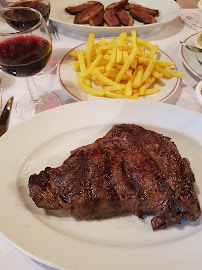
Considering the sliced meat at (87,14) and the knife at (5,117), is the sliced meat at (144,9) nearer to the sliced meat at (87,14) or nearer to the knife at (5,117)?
the sliced meat at (87,14)

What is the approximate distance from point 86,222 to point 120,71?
143 cm

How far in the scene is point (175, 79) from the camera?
277 cm

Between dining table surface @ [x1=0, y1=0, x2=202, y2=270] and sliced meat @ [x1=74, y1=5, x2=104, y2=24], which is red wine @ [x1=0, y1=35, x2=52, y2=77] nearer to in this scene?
dining table surface @ [x1=0, y1=0, x2=202, y2=270]

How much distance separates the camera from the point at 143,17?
145 inches

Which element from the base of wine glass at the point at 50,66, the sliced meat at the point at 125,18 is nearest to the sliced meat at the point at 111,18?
the sliced meat at the point at 125,18

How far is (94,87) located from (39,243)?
1631 millimetres

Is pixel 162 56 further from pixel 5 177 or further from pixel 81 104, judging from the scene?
pixel 5 177

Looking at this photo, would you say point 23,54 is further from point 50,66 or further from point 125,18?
point 125,18

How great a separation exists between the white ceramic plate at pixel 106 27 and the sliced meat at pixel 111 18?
215mm

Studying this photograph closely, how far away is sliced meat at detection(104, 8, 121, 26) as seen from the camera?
3.62m

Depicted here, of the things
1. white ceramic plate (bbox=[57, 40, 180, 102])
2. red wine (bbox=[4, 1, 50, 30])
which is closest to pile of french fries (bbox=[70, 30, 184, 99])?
white ceramic plate (bbox=[57, 40, 180, 102])

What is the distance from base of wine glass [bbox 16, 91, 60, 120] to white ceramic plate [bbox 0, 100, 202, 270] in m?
0.47

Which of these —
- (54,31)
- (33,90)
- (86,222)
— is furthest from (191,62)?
(86,222)

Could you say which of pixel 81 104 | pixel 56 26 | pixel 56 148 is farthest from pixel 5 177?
pixel 56 26
